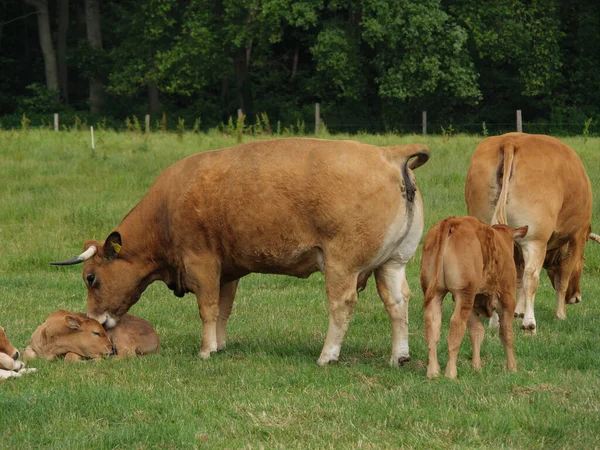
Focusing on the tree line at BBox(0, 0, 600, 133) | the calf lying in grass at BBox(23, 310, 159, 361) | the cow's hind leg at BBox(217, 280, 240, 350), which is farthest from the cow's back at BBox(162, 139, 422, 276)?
the tree line at BBox(0, 0, 600, 133)

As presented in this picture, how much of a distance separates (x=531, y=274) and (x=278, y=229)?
10.4 ft

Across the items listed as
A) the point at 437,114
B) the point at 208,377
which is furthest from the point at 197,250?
the point at 437,114

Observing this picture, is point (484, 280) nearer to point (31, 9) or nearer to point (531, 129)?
point (531, 129)

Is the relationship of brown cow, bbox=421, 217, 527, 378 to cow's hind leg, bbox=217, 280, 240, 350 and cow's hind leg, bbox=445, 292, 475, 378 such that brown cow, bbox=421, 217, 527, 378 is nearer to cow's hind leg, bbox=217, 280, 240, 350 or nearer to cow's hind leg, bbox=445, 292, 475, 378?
cow's hind leg, bbox=445, 292, 475, 378

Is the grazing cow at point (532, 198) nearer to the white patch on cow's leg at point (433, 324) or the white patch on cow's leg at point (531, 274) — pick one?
the white patch on cow's leg at point (531, 274)

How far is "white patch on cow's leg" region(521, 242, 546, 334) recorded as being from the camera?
10.6 metres

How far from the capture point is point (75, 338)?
9.49 meters

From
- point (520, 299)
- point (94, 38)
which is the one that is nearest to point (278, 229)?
point (520, 299)

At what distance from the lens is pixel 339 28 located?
41.5 meters

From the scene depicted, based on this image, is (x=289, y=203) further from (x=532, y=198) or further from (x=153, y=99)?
(x=153, y=99)

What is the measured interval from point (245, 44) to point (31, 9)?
56.5ft

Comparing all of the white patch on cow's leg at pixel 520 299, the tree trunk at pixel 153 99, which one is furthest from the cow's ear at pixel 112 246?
the tree trunk at pixel 153 99

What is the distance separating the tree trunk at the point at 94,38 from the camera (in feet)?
159

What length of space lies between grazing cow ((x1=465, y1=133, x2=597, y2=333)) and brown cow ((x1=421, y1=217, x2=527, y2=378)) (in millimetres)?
2230
